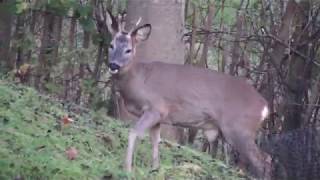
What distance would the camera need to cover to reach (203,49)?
12750mm

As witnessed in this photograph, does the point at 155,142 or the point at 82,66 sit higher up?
the point at 82,66

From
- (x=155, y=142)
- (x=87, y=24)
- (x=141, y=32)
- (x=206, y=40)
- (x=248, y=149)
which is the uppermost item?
(x=141, y=32)

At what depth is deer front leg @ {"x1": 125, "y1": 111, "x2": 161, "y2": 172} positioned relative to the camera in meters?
6.76

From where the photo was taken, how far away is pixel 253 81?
1290cm

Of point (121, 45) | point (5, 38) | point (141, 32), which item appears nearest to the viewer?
point (121, 45)

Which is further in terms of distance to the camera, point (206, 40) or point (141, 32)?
point (206, 40)

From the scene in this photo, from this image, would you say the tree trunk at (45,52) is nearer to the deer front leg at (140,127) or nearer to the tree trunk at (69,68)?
the tree trunk at (69,68)

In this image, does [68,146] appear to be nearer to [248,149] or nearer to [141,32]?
[141,32]

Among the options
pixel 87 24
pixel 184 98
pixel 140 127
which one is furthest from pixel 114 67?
pixel 87 24

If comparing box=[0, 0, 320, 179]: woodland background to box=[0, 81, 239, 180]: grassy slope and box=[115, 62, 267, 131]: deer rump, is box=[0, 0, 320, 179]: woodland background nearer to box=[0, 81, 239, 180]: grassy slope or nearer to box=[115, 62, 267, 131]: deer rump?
box=[115, 62, 267, 131]: deer rump

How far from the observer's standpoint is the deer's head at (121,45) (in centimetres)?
776

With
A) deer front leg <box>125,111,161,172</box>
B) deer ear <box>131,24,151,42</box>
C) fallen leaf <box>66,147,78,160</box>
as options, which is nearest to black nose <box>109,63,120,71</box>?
deer ear <box>131,24,151,42</box>

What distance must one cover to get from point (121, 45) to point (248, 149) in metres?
1.66

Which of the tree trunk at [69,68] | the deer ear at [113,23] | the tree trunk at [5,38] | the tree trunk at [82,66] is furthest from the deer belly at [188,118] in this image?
the tree trunk at [5,38]
